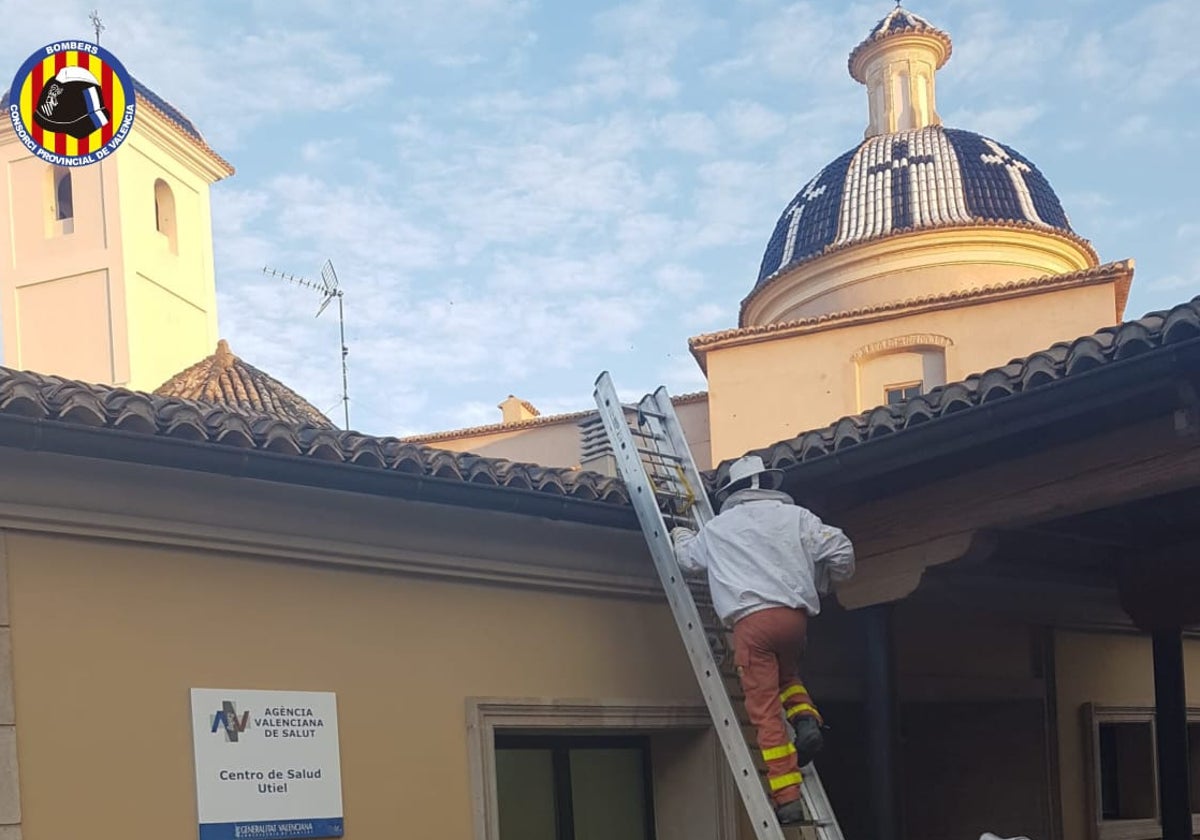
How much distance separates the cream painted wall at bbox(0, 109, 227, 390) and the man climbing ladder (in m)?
21.0

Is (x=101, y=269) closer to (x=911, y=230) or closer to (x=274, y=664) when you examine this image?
(x=911, y=230)

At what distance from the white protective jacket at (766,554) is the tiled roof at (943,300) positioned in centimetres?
1621

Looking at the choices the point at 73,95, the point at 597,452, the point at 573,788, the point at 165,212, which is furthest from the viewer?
the point at 165,212

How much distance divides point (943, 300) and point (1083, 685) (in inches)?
468

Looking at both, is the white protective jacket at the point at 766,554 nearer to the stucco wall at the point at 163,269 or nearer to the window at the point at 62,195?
the stucco wall at the point at 163,269

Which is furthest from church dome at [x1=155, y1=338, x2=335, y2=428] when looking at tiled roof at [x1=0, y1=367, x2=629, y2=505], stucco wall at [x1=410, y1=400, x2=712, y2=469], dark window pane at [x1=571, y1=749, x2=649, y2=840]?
tiled roof at [x1=0, y1=367, x2=629, y2=505]

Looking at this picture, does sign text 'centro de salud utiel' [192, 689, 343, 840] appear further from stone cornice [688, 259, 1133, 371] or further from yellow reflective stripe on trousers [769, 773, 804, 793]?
stone cornice [688, 259, 1133, 371]

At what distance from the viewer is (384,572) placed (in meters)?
6.71

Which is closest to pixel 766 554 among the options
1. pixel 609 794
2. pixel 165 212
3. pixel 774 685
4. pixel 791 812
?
pixel 774 685

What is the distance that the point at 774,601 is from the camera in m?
6.38

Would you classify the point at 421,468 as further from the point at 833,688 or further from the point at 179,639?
the point at 833,688

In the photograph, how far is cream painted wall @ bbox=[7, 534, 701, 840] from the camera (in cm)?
551

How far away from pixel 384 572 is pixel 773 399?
17211mm

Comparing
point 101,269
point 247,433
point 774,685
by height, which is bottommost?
point 774,685
